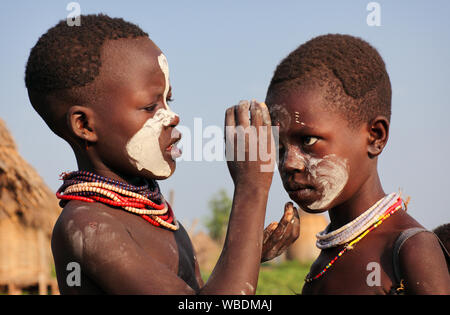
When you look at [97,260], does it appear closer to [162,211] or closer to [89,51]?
[162,211]

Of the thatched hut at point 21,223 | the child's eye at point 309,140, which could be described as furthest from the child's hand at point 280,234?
the thatched hut at point 21,223

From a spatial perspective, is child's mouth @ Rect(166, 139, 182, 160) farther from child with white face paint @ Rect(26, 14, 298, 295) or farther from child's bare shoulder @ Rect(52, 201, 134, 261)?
child's bare shoulder @ Rect(52, 201, 134, 261)

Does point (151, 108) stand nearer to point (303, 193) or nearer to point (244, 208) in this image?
point (244, 208)

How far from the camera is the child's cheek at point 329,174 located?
283cm

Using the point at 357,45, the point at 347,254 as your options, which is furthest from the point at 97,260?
the point at 357,45

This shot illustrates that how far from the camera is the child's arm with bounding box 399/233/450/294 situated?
2365 mm

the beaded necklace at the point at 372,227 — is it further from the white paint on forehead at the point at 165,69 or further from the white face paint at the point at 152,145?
the white paint on forehead at the point at 165,69

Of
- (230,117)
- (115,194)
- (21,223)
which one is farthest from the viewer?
(21,223)

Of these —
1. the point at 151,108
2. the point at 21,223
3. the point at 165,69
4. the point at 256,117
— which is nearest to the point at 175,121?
the point at 151,108

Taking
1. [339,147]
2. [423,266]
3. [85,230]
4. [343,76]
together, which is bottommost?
[423,266]

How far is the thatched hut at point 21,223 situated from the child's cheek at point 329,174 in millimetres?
8083

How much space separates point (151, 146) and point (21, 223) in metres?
8.55

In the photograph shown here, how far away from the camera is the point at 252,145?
8.13ft
